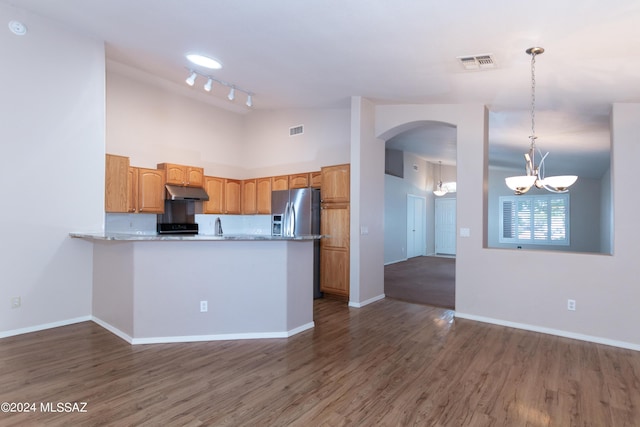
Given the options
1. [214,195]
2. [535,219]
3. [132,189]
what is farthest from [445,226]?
[132,189]

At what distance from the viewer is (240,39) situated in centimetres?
337

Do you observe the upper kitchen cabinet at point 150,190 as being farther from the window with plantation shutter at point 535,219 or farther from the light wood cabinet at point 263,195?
the window with plantation shutter at point 535,219

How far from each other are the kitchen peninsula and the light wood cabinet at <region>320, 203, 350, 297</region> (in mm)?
1556

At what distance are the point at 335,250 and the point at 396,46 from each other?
3.09m

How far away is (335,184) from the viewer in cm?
536

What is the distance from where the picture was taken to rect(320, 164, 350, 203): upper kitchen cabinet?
5.23 meters

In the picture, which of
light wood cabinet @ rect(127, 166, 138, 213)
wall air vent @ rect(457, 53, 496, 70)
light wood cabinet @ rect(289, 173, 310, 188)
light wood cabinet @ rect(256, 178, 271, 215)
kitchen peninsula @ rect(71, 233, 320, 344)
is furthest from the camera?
light wood cabinet @ rect(256, 178, 271, 215)

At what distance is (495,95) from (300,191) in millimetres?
3079

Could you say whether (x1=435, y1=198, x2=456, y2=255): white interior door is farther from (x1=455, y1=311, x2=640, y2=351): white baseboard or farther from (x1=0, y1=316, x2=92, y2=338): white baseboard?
(x1=0, y1=316, x2=92, y2=338): white baseboard

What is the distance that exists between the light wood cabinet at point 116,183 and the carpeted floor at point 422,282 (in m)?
4.50

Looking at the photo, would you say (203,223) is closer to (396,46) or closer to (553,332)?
(396,46)

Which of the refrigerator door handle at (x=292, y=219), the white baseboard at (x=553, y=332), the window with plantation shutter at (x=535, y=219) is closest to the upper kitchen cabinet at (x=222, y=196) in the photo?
the refrigerator door handle at (x=292, y=219)

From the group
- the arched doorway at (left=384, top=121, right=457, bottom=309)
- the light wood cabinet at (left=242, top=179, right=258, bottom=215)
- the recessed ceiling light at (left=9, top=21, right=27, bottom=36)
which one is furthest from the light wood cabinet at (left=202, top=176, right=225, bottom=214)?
the arched doorway at (left=384, top=121, right=457, bottom=309)

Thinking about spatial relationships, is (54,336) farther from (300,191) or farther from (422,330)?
(422,330)
